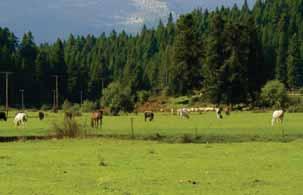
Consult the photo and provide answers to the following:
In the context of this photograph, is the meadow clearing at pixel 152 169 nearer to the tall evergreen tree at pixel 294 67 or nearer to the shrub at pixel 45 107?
the shrub at pixel 45 107

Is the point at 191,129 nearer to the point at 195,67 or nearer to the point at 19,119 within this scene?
the point at 19,119

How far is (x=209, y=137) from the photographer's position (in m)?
46.8

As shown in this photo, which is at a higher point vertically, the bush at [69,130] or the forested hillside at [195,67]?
the forested hillside at [195,67]

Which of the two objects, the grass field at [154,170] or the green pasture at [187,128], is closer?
the grass field at [154,170]

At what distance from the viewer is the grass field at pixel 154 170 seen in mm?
19859

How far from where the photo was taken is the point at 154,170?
81.6 feet

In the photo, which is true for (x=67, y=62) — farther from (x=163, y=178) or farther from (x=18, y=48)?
(x=163, y=178)

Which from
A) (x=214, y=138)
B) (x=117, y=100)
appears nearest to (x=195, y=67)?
(x=117, y=100)

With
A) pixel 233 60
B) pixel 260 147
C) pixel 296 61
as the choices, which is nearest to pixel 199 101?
pixel 233 60

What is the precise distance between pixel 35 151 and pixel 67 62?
152 meters

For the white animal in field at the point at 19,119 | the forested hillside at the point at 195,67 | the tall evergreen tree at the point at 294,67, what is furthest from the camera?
the tall evergreen tree at the point at 294,67

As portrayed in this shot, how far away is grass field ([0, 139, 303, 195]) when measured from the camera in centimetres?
1986

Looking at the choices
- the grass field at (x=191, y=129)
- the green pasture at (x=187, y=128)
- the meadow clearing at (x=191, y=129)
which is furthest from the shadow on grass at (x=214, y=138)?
the green pasture at (x=187, y=128)

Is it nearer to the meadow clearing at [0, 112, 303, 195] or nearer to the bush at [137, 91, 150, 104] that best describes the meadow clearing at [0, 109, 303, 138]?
the meadow clearing at [0, 112, 303, 195]
